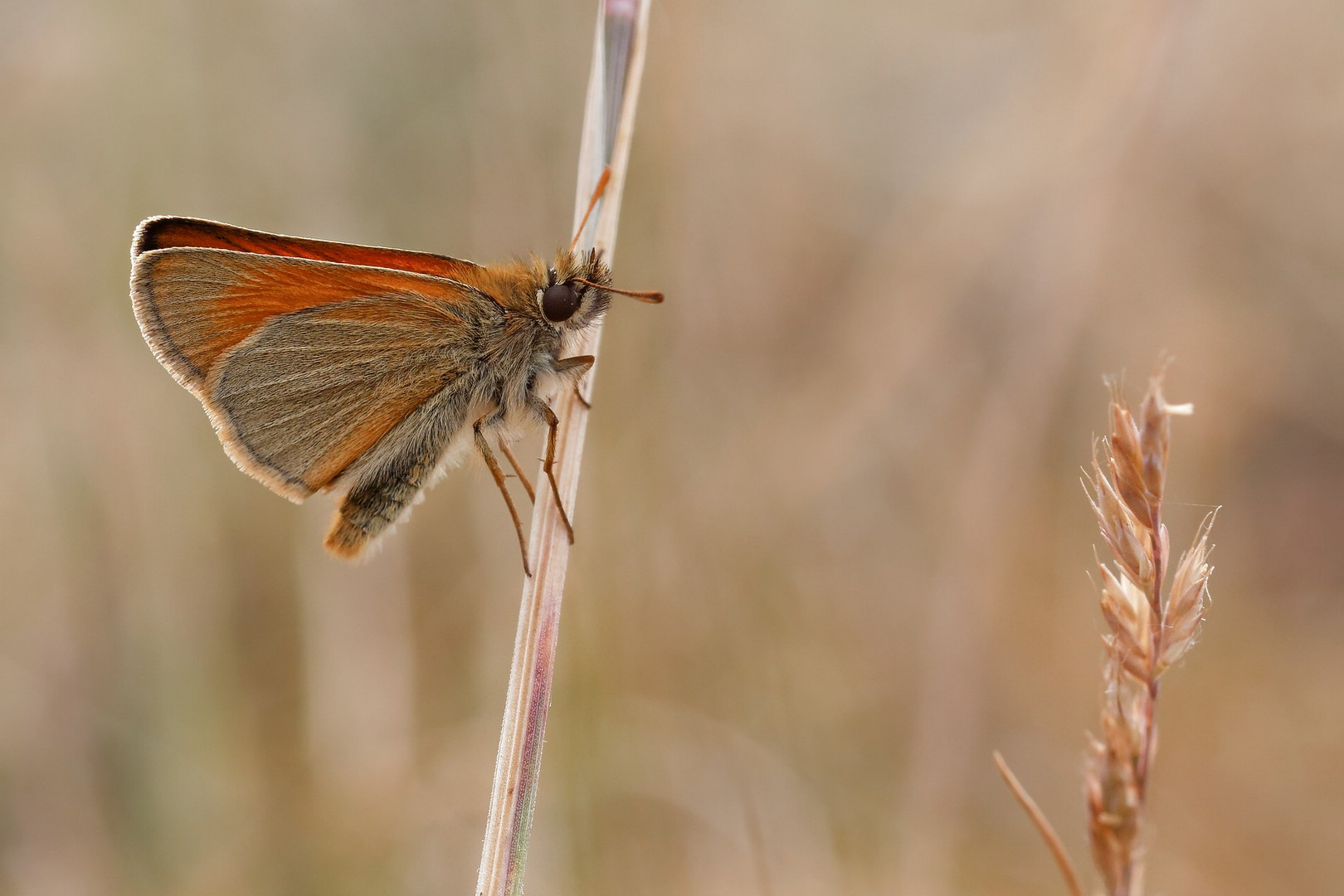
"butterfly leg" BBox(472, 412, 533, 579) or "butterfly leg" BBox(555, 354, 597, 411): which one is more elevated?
"butterfly leg" BBox(555, 354, 597, 411)

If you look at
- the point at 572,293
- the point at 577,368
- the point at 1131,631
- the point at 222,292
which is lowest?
the point at 1131,631

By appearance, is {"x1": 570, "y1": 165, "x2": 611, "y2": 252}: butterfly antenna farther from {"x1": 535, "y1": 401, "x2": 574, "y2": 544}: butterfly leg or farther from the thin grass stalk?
{"x1": 535, "y1": 401, "x2": 574, "y2": 544}: butterfly leg

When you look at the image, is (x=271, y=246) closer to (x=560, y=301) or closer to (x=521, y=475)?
(x=560, y=301)

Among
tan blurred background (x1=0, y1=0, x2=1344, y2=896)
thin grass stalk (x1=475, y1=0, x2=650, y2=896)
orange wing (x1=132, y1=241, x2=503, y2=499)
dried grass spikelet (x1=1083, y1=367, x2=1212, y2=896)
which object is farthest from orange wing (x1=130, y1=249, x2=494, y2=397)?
dried grass spikelet (x1=1083, y1=367, x2=1212, y2=896)

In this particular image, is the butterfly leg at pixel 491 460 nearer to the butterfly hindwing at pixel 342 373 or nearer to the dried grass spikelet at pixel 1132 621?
the butterfly hindwing at pixel 342 373

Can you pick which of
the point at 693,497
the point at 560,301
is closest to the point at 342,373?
the point at 560,301

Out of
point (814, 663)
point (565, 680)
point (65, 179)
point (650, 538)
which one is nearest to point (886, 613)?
point (814, 663)

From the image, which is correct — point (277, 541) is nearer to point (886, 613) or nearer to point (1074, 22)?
point (886, 613)

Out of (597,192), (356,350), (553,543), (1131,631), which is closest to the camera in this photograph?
(1131,631)
